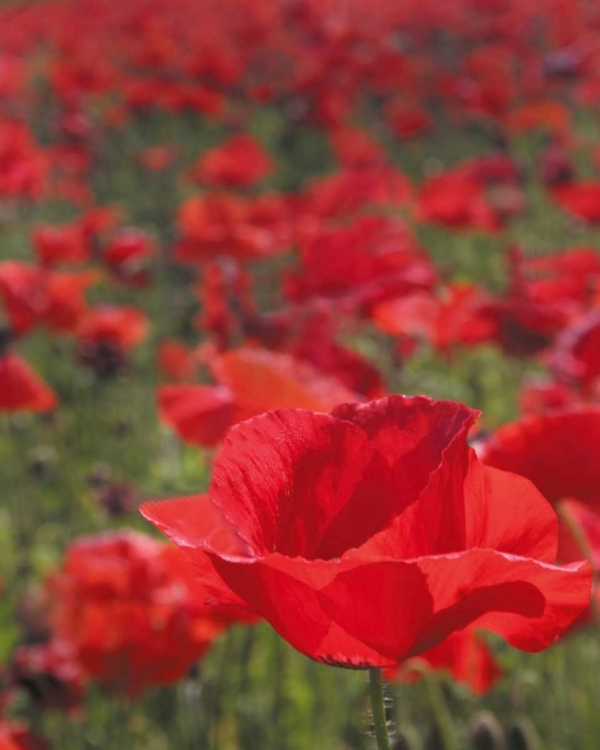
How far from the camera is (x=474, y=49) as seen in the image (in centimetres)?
542

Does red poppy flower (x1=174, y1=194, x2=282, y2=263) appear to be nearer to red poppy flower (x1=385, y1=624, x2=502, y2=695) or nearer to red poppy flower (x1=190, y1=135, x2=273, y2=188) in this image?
red poppy flower (x1=190, y1=135, x2=273, y2=188)

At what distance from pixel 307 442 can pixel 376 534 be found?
5 centimetres

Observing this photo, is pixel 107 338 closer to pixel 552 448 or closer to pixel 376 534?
pixel 552 448

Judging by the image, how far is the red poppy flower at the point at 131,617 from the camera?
1.17m

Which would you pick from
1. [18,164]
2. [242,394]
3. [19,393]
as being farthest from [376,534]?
[18,164]

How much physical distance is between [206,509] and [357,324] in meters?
1.19

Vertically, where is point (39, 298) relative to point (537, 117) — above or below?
below

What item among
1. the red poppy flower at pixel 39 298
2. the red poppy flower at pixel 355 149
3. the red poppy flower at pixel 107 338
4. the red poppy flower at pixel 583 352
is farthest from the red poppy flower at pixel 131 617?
the red poppy flower at pixel 355 149

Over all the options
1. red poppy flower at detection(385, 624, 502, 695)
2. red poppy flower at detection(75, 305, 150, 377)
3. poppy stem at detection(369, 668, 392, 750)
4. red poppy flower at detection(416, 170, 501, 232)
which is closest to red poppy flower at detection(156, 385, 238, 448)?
red poppy flower at detection(385, 624, 502, 695)

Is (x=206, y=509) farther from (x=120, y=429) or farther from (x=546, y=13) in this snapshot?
(x=546, y=13)

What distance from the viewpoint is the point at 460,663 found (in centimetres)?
101

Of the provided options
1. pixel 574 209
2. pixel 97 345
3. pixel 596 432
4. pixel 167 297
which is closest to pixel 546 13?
pixel 167 297

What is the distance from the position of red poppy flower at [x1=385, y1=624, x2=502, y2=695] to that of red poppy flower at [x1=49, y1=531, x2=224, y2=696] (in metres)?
0.21

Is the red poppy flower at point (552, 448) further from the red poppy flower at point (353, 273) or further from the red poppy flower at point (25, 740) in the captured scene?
the red poppy flower at point (353, 273)
